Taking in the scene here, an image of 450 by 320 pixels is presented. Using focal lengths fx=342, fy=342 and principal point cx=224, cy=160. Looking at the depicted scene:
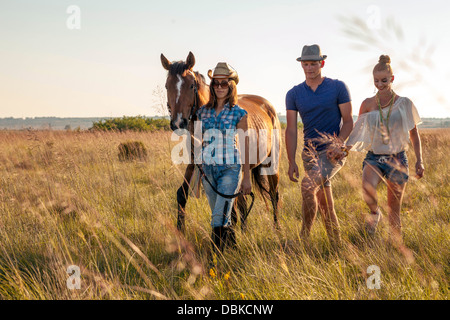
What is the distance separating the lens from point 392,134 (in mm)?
3443

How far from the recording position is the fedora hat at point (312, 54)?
3.46 meters

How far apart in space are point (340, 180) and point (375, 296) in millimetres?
4781

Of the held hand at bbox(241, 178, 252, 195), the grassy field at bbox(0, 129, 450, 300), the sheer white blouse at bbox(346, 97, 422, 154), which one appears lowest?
the grassy field at bbox(0, 129, 450, 300)

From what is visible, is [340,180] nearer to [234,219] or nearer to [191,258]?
[234,219]

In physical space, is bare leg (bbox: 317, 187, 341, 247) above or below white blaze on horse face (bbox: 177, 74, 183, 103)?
below

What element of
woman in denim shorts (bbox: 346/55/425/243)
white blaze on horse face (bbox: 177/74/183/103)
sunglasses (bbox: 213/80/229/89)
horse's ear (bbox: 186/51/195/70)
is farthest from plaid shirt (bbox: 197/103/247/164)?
woman in denim shorts (bbox: 346/55/425/243)

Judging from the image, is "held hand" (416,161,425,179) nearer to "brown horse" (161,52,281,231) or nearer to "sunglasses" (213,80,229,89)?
"brown horse" (161,52,281,231)

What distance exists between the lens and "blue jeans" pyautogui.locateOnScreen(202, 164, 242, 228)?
3.25m

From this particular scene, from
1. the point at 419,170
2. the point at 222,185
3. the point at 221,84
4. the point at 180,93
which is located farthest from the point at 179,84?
the point at 419,170

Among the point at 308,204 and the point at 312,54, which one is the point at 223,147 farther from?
the point at 312,54

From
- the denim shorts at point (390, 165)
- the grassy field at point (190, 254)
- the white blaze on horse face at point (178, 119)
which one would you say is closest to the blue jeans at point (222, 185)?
the grassy field at point (190, 254)

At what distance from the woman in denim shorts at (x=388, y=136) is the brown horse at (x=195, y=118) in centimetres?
146

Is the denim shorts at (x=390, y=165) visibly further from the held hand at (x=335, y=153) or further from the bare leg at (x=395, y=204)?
the held hand at (x=335, y=153)

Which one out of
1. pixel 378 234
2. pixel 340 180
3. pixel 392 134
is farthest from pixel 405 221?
pixel 340 180
